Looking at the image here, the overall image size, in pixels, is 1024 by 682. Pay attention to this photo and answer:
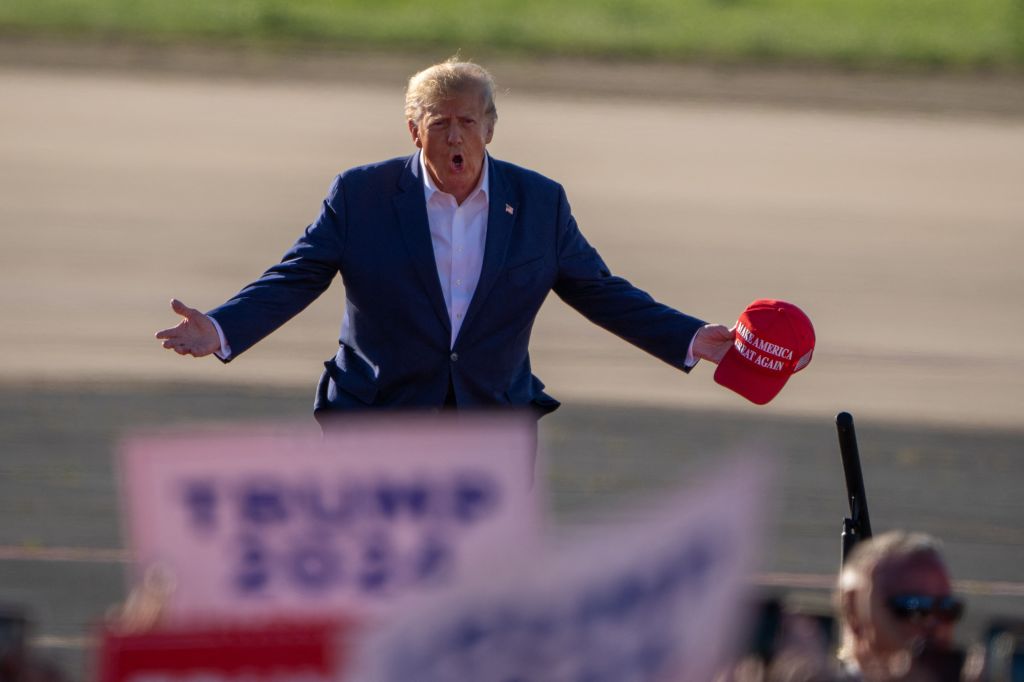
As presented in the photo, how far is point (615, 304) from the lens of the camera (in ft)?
16.2

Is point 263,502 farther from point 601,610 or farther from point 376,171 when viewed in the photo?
point 376,171

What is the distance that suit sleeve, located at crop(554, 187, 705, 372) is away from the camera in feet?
15.9

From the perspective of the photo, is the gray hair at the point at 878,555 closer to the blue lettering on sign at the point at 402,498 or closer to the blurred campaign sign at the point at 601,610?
the blurred campaign sign at the point at 601,610

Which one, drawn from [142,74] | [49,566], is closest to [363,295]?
[49,566]

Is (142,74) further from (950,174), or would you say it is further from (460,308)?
(460,308)

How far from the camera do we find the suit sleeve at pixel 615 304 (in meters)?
4.86

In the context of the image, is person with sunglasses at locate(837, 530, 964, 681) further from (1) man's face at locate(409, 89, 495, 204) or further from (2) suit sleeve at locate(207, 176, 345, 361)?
(2) suit sleeve at locate(207, 176, 345, 361)

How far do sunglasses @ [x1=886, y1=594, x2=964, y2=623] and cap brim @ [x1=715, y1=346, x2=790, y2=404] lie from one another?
6.62 feet

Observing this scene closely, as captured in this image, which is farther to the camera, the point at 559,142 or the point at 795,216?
the point at 559,142

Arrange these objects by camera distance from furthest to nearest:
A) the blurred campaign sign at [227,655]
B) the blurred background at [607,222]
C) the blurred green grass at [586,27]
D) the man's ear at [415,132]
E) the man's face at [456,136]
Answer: the blurred green grass at [586,27] < the blurred background at [607,222] < the man's ear at [415,132] < the man's face at [456,136] < the blurred campaign sign at [227,655]

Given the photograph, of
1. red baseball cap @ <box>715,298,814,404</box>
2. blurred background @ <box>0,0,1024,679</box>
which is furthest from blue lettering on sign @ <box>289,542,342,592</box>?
blurred background @ <box>0,0,1024,679</box>

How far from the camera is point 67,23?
90.6ft

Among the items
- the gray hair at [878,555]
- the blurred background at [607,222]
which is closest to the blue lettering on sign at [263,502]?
the gray hair at [878,555]

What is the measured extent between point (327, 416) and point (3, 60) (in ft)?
70.5
